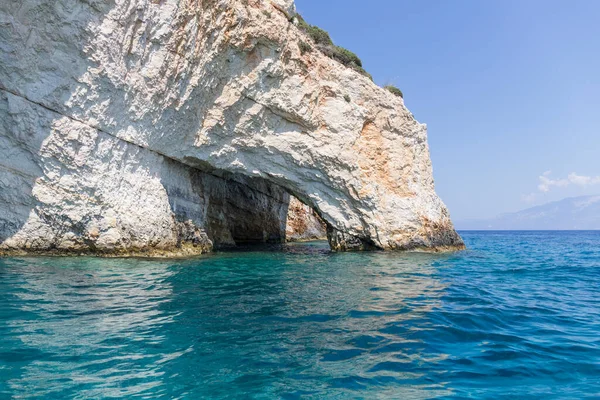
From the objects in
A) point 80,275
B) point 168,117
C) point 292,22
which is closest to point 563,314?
point 80,275

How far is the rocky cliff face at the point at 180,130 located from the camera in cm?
1395

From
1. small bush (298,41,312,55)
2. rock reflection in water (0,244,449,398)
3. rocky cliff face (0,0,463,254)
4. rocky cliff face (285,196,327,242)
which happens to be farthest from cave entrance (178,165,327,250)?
rock reflection in water (0,244,449,398)

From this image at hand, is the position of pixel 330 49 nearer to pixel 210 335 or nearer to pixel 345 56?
pixel 345 56

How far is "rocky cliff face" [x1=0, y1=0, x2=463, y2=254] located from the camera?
45.8 ft

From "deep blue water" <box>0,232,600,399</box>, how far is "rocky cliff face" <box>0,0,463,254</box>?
4.45 m

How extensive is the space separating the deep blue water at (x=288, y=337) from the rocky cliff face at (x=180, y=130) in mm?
4447

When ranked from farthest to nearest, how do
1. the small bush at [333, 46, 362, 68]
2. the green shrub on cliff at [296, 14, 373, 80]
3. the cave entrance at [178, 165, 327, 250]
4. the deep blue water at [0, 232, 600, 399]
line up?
the small bush at [333, 46, 362, 68] → the green shrub on cliff at [296, 14, 373, 80] → the cave entrance at [178, 165, 327, 250] → the deep blue water at [0, 232, 600, 399]

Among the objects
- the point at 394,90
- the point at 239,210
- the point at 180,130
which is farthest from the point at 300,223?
the point at 180,130

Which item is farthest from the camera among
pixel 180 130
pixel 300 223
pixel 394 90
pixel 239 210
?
pixel 300 223

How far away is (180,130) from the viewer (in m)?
17.2

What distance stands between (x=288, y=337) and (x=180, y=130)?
42.6 ft

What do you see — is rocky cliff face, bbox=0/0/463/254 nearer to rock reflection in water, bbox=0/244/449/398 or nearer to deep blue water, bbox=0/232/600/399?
rock reflection in water, bbox=0/244/449/398

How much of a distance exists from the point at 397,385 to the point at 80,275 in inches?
361

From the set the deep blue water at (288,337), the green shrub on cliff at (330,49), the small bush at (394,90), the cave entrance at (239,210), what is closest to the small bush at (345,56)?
the green shrub on cliff at (330,49)
